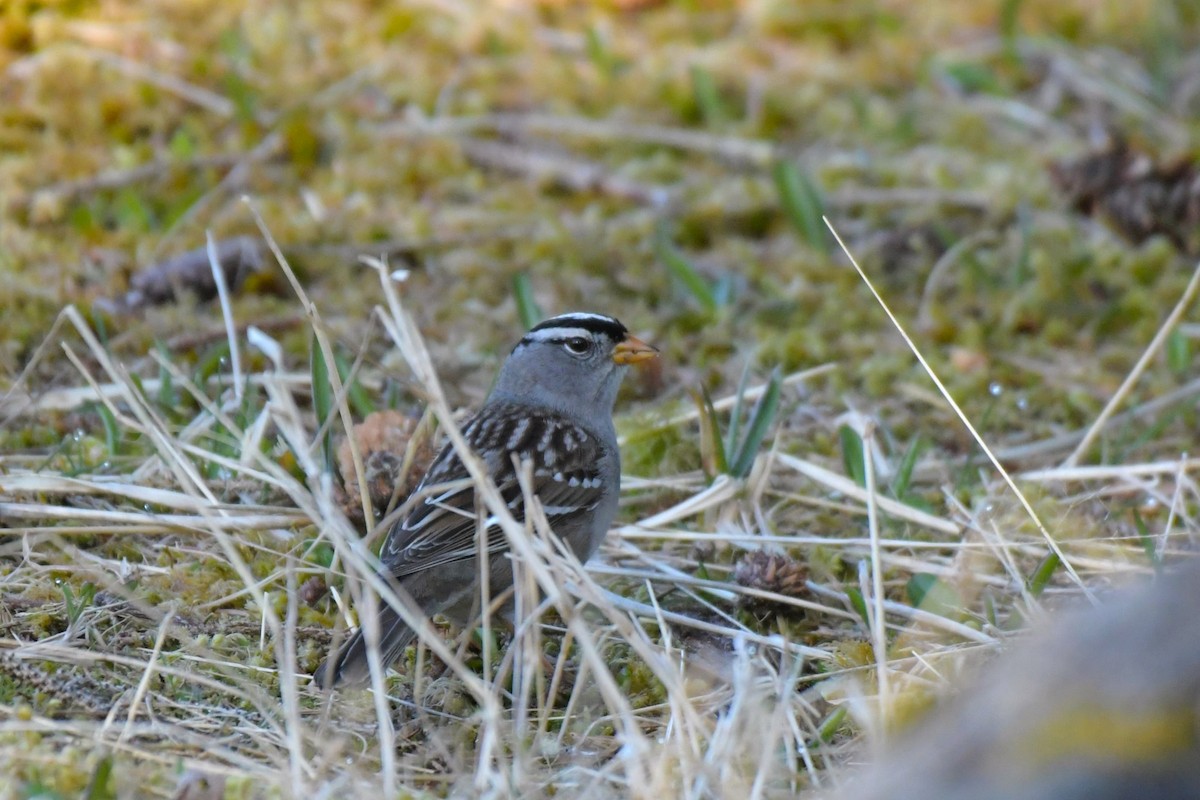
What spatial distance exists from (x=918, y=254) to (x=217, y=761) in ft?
11.8

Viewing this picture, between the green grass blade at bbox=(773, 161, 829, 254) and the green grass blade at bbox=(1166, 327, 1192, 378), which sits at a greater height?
the green grass blade at bbox=(773, 161, 829, 254)

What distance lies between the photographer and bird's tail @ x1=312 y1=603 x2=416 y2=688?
2.80 metres

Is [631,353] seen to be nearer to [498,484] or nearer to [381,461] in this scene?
[498,484]

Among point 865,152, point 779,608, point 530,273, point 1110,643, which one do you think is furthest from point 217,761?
point 865,152

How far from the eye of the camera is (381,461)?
354cm

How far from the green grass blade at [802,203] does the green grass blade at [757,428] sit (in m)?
1.58

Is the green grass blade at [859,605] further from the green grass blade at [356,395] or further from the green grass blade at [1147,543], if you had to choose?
the green grass blade at [356,395]

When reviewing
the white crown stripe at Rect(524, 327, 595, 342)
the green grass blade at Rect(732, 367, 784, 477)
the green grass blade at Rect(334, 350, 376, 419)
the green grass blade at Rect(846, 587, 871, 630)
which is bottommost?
the green grass blade at Rect(846, 587, 871, 630)

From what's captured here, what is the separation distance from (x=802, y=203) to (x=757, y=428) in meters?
1.79

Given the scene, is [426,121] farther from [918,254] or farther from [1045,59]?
[1045,59]

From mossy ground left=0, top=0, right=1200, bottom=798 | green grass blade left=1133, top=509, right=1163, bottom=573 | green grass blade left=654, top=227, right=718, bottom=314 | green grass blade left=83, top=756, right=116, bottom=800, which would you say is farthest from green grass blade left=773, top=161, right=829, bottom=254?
green grass blade left=83, top=756, right=116, bottom=800

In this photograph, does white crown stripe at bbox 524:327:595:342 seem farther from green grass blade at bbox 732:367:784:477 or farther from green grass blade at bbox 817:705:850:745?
green grass blade at bbox 817:705:850:745

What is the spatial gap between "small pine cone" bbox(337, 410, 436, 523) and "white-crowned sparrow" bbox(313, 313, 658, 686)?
76 mm

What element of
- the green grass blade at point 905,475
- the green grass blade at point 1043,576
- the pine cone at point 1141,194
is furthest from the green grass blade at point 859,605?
the pine cone at point 1141,194
